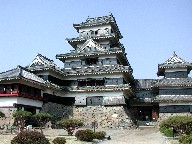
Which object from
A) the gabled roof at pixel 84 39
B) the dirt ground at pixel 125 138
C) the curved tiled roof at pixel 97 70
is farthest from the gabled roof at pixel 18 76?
the gabled roof at pixel 84 39

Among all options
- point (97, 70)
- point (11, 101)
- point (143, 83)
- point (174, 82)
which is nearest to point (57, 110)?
point (97, 70)

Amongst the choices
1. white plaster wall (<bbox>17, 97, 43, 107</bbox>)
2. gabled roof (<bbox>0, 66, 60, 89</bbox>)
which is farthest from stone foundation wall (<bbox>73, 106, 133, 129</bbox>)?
gabled roof (<bbox>0, 66, 60, 89</bbox>)

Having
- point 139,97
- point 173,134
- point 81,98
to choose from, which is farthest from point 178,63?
point 173,134

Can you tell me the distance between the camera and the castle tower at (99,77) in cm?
4419

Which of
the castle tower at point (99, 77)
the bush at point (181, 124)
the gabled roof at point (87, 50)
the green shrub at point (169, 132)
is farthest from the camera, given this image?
the gabled roof at point (87, 50)

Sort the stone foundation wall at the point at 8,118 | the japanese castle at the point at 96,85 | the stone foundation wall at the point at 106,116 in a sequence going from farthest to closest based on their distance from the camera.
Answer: the stone foundation wall at the point at 106,116
the japanese castle at the point at 96,85
the stone foundation wall at the point at 8,118

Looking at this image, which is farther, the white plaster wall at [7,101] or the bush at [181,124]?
the white plaster wall at [7,101]

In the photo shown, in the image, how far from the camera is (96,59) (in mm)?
49250

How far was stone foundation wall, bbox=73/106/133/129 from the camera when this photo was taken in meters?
42.7

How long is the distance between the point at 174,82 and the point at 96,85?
13.2 meters

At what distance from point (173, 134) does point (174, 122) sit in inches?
88.7

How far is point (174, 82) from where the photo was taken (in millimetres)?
48438

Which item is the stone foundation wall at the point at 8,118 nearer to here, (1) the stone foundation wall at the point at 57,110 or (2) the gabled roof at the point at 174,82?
(1) the stone foundation wall at the point at 57,110

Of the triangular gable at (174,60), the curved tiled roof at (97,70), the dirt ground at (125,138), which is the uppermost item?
the triangular gable at (174,60)
